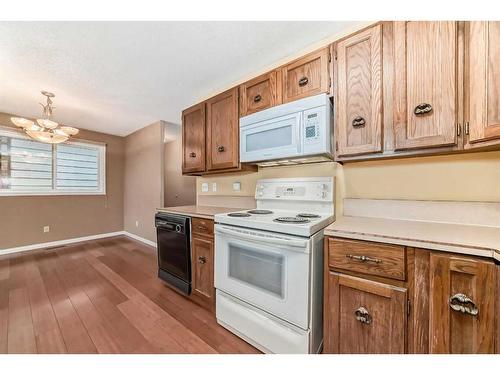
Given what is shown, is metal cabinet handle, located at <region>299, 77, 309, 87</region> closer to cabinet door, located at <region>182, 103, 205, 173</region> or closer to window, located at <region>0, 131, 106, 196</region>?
cabinet door, located at <region>182, 103, 205, 173</region>

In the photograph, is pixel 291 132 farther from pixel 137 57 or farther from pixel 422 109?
pixel 137 57

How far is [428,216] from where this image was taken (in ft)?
4.28

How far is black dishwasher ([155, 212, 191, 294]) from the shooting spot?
6.60 feet

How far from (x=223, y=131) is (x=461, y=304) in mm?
1998

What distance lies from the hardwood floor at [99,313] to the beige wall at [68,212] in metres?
0.72

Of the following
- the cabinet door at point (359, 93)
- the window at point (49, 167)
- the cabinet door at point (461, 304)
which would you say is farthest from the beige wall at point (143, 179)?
the cabinet door at point (461, 304)

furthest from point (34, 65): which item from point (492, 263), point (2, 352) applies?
point (492, 263)

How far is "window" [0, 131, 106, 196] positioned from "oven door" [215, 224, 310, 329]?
413cm

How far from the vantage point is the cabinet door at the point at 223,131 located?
1.99 m

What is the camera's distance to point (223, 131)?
210cm

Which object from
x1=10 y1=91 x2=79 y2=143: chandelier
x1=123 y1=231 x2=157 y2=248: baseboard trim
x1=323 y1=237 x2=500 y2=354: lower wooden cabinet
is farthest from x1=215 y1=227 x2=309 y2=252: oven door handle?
x1=123 y1=231 x2=157 y2=248: baseboard trim

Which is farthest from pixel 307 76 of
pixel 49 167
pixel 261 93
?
pixel 49 167
